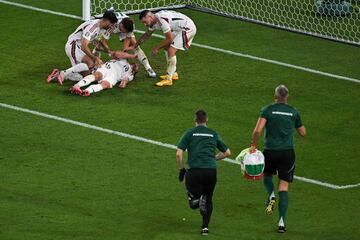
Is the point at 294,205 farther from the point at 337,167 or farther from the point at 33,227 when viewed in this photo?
the point at 33,227

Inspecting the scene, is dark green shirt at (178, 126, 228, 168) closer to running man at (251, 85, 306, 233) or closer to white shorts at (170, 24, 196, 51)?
running man at (251, 85, 306, 233)

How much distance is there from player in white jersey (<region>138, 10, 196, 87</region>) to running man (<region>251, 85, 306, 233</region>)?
253 inches

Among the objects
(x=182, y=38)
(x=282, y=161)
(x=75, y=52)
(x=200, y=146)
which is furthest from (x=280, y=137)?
(x=75, y=52)

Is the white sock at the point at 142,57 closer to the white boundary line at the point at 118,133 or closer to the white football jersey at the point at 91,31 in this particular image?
the white football jersey at the point at 91,31

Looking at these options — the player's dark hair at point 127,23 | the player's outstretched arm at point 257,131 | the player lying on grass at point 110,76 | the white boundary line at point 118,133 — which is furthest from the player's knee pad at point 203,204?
the player's dark hair at point 127,23

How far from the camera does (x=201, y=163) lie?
53.8 ft

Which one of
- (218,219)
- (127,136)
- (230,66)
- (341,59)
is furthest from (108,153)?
(341,59)

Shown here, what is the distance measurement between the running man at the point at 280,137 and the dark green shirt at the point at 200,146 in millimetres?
623

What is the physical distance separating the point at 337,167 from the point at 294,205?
1867 millimetres

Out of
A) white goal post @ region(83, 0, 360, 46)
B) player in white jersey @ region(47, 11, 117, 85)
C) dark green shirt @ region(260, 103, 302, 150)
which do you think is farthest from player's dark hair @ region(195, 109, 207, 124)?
white goal post @ region(83, 0, 360, 46)

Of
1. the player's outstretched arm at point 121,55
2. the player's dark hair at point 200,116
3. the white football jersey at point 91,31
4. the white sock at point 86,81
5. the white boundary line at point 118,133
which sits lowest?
the white boundary line at point 118,133

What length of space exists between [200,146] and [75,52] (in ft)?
24.0

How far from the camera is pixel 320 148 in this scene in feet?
66.4

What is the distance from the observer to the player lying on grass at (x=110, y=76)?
2230cm
